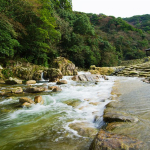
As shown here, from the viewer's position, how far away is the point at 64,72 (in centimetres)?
1478

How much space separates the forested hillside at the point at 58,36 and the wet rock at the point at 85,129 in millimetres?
9164

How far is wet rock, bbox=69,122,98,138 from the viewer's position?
2.11 metres

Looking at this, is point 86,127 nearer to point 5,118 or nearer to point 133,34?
point 5,118

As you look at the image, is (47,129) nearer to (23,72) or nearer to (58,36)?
(23,72)

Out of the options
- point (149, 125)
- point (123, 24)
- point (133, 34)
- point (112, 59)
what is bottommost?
point (149, 125)

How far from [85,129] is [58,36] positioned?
1498 centimetres

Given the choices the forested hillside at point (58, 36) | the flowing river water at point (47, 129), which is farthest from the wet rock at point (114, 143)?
the forested hillside at point (58, 36)

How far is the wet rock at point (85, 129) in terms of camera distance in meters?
2.11

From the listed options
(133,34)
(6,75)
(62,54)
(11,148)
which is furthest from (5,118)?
(133,34)

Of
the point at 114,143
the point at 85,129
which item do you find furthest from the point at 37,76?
the point at 114,143

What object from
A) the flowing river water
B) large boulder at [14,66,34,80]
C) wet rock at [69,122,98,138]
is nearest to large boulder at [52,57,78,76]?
large boulder at [14,66,34,80]

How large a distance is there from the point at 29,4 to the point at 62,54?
30.1ft

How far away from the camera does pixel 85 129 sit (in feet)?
7.45

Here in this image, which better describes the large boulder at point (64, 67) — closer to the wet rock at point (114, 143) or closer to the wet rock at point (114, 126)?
the wet rock at point (114, 126)
